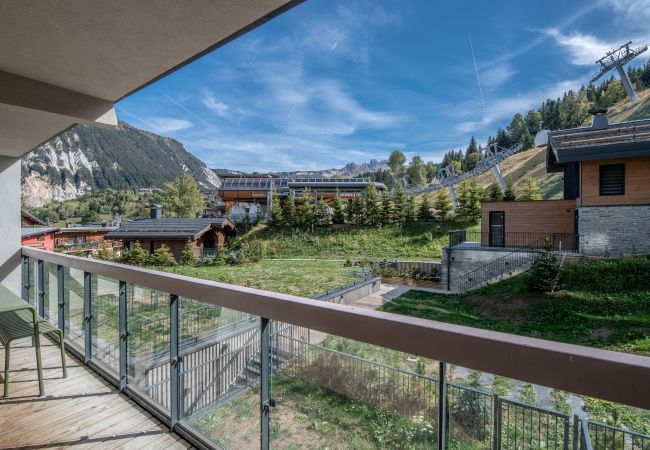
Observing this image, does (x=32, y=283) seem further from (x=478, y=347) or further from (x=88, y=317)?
(x=478, y=347)

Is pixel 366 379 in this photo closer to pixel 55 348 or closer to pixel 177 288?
pixel 177 288

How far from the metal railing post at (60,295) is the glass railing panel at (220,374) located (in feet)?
6.26

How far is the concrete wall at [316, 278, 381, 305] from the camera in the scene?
27.5ft

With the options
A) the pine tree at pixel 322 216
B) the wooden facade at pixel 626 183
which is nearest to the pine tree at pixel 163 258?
the pine tree at pixel 322 216

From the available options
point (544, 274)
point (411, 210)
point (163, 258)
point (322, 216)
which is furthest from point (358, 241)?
point (544, 274)

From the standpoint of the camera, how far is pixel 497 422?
0.86 m

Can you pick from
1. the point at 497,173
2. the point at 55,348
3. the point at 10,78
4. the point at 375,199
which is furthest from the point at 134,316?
the point at 497,173

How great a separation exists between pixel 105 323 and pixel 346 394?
6.73 ft

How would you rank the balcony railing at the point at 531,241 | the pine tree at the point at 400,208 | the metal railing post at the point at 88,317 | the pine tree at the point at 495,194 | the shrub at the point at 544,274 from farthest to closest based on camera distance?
the pine tree at the point at 400,208 → the pine tree at the point at 495,194 → the balcony railing at the point at 531,241 → the shrub at the point at 544,274 → the metal railing post at the point at 88,317

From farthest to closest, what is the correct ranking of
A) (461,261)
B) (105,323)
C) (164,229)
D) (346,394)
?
(164,229) < (461,261) < (105,323) < (346,394)

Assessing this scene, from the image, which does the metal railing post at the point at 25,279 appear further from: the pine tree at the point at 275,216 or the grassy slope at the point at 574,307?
the pine tree at the point at 275,216

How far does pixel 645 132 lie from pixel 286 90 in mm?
31376

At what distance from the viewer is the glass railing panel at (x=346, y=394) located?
38.6 inches

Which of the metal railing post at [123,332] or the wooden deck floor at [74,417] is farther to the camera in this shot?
the metal railing post at [123,332]
